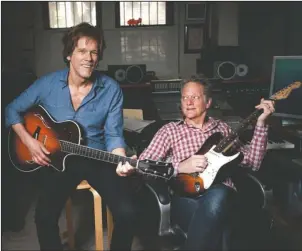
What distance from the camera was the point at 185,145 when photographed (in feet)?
5.29

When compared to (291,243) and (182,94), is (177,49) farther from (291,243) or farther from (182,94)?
(291,243)

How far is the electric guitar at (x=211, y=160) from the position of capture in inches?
60.8

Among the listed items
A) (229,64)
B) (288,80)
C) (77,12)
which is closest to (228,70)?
(229,64)

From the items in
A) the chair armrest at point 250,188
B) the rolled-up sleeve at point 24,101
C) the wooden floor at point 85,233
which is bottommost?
the wooden floor at point 85,233

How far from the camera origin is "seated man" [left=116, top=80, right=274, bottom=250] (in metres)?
1.49

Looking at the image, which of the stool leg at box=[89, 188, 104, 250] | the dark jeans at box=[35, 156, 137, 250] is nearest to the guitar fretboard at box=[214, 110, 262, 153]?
the dark jeans at box=[35, 156, 137, 250]

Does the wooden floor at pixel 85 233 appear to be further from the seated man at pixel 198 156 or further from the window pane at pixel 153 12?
the window pane at pixel 153 12

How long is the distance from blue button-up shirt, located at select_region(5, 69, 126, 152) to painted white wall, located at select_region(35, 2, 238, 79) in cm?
48

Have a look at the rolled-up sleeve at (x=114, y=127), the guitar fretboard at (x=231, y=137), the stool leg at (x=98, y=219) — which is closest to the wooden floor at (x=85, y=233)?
the stool leg at (x=98, y=219)

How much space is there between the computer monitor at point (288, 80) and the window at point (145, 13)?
625mm

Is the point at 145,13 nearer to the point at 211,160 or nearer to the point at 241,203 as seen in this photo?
the point at 211,160

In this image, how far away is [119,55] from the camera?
7.83 ft

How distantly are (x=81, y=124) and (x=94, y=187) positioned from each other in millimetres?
245

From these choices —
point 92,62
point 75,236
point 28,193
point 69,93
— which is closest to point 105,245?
point 75,236
